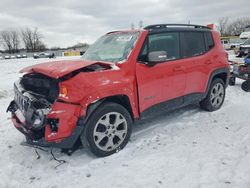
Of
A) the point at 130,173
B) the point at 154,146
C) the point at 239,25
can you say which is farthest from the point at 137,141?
the point at 239,25

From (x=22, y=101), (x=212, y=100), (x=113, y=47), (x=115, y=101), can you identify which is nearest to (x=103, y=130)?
(x=115, y=101)

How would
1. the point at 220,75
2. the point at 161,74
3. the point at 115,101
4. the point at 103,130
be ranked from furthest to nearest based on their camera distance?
the point at 220,75
the point at 161,74
the point at 115,101
the point at 103,130

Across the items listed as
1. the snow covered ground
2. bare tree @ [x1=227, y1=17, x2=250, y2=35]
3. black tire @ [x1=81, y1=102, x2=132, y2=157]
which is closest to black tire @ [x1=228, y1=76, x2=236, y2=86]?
the snow covered ground

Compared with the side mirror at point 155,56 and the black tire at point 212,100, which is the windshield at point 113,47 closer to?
the side mirror at point 155,56

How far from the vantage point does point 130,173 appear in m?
3.19

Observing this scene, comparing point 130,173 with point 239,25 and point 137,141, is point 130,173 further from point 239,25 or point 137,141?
point 239,25

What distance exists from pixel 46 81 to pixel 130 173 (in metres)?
1.71

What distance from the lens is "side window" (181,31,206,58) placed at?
4.77 metres

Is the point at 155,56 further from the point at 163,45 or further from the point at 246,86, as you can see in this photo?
the point at 246,86

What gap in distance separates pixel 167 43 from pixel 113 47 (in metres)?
0.97

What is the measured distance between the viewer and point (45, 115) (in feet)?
10.8

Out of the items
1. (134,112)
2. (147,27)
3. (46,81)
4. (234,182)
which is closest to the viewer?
(234,182)

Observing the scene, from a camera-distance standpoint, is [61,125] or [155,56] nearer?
[61,125]

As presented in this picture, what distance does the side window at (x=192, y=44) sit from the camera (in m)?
4.77
